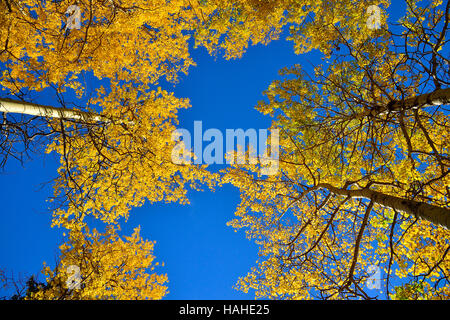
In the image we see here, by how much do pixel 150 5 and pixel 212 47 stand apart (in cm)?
198

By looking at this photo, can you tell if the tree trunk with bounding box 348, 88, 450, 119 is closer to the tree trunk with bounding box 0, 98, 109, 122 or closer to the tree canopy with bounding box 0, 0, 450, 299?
the tree canopy with bounding box 0, 0, 450, 299

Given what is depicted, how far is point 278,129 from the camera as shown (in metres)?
5.98

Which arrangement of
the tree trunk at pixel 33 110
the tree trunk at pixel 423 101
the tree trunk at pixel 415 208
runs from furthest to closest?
1. the tree trunk at pixel 33 110
2. the tree trunk at pixel 423 101
3. the tree trunk at pixel 415 208

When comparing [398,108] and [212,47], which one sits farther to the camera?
[212,47]

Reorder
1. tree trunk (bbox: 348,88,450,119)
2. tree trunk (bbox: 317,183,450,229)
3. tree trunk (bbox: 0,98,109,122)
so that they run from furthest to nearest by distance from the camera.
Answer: tree trunk (bbox: 0,98,109,122) < tree trunk (bbox: 348,88,450,119) < tree trunk (bbox: 317,183,450,229)

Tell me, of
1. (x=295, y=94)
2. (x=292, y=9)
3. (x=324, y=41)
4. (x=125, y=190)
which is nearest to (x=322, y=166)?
(x=295, y=94)

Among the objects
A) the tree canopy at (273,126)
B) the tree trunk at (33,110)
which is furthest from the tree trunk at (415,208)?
the tree trunk at (33,110)

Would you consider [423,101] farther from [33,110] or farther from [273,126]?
[33,110]

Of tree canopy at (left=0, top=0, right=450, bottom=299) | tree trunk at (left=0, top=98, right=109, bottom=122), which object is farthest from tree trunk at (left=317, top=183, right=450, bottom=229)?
tree trunk at (left=0, top=98, right=109, bottom=122)

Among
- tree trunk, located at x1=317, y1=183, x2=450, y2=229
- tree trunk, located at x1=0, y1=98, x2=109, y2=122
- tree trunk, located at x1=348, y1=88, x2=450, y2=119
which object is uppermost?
tree trunk, located at x1=0, y1=98, x2=109, y2=122

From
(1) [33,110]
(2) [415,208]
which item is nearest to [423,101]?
(2) [415,208]

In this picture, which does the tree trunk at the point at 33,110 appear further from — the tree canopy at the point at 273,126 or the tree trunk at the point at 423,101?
the tree trunk at the point at 423,101
